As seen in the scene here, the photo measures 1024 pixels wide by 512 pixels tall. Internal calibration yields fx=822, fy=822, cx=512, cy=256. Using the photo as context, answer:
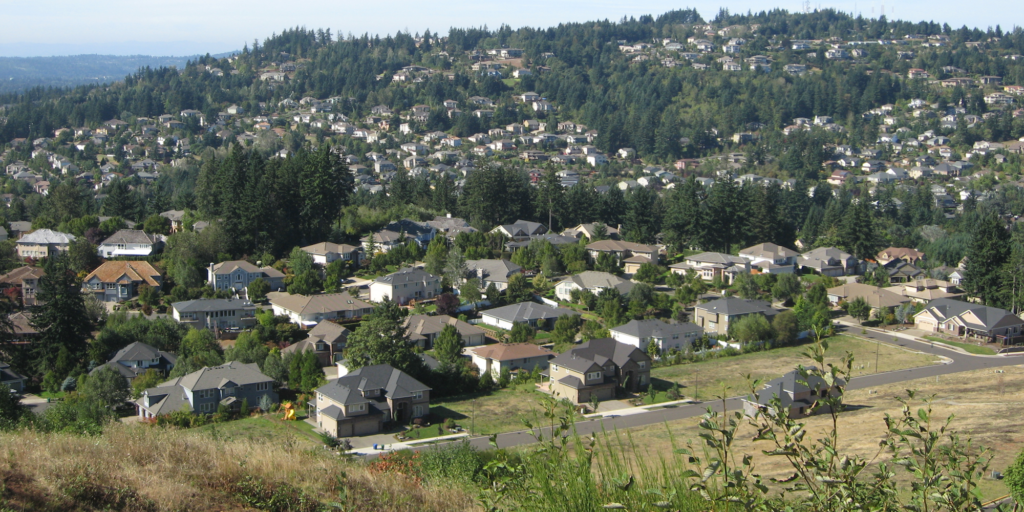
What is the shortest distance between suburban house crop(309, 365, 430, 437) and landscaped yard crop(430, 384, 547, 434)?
0.70 metres

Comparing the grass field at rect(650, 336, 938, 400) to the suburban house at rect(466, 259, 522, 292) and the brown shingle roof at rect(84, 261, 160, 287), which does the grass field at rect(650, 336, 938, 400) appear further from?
the brown shingle roof at rect(84, 261, 160, 287)

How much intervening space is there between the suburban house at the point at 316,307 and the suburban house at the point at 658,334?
7.69 m

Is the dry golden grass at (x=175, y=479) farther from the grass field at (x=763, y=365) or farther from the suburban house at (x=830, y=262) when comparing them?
the suburban house at (x=830, y=262)

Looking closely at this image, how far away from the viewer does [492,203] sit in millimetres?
36094

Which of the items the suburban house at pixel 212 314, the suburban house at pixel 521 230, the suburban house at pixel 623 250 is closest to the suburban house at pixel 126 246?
the suburban house at pixel 212 314

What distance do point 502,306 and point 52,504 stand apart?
22.0 metres

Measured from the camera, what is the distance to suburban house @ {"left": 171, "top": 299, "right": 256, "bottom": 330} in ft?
76.3

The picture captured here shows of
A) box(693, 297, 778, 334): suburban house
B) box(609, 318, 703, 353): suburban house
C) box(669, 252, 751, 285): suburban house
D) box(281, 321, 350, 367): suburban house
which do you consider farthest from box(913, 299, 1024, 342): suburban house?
box(281, 321, 350, 367): suburban house

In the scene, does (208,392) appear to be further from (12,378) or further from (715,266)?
(715,266)

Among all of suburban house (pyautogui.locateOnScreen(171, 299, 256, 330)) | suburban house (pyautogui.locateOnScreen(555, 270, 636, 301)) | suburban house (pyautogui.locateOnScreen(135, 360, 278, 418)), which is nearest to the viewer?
suburban house (pyautogui.locateOnScreen(135, 360, 278, 418))

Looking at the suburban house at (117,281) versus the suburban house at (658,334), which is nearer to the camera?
the suburban house at (658,334)

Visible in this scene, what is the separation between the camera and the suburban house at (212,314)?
76.3 feet

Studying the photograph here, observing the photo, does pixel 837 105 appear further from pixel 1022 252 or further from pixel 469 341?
pixel 469 341

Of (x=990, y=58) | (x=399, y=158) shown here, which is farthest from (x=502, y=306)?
(x=990, y=58)
